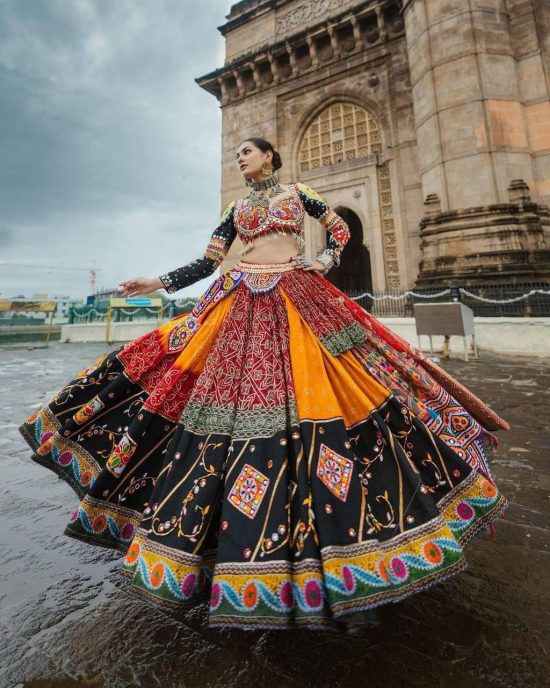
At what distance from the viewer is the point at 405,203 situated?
10.7 meters

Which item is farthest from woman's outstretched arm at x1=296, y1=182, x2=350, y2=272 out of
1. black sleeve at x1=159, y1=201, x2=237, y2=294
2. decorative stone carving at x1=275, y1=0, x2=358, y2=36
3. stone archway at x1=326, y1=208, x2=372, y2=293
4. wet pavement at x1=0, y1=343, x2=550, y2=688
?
decorative stone carving at x1=275, y1=0, x2=358, y2=36

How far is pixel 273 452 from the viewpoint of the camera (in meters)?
1.01

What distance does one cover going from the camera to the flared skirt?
863mm

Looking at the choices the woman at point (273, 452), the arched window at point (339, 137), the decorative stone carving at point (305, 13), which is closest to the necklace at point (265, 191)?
the woman at point (273, 452)

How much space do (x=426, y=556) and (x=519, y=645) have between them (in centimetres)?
34

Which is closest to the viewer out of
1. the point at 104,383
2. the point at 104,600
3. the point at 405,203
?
the point at 104,600

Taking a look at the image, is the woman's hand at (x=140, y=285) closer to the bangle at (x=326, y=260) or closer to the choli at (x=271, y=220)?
the choli at (x=271, y=220)

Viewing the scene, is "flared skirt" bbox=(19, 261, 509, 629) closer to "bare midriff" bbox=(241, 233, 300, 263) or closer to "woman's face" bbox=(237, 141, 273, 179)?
"bare midriff" bbox=(241, 233, 300, 263)

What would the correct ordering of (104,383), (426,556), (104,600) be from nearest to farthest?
(426,556)
(104,600)
(104,383)

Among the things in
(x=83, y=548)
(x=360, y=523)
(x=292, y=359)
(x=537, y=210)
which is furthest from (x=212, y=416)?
(x=537, y=210)

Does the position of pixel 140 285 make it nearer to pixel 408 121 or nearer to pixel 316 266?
pixel 316 266

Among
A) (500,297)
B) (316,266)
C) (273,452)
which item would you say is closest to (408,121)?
(500,297)

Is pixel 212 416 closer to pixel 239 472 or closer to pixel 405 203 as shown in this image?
pixel 239 472

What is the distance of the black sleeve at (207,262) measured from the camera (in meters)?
1.64
